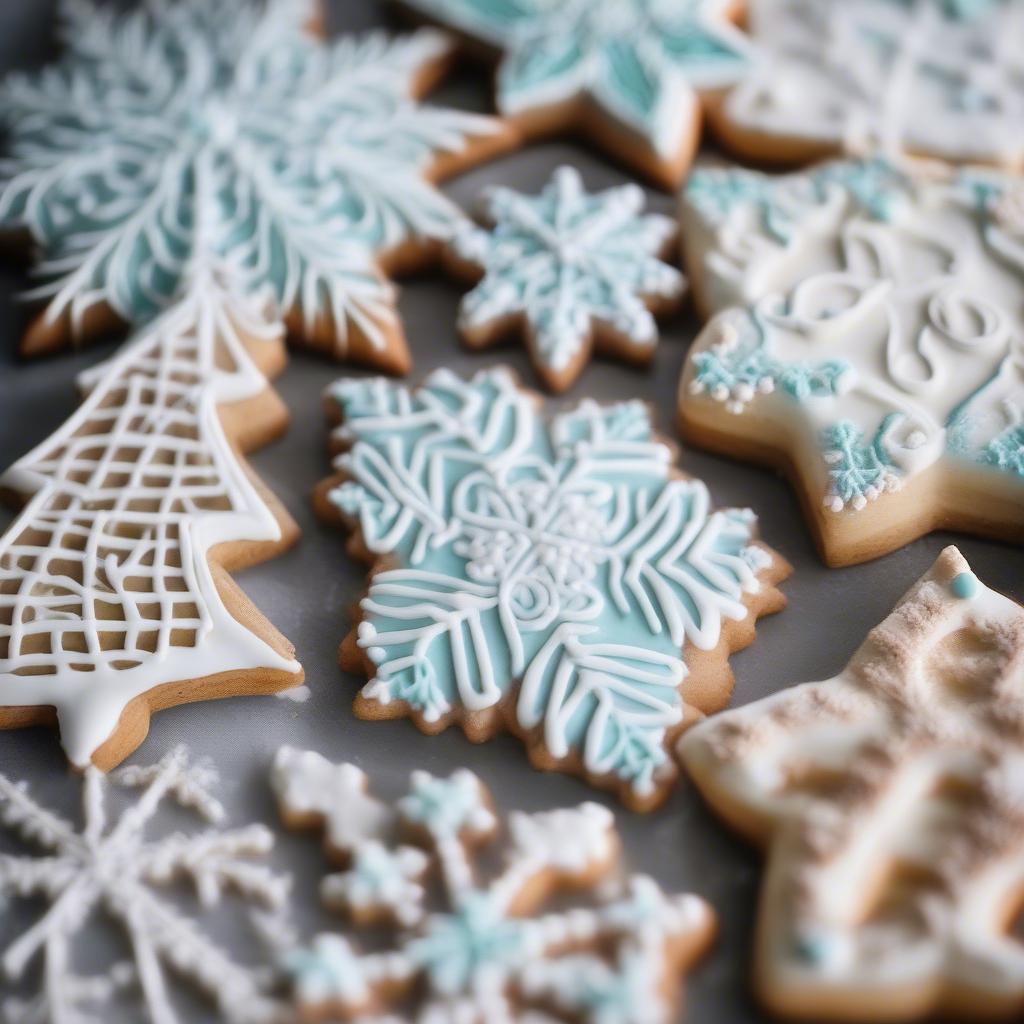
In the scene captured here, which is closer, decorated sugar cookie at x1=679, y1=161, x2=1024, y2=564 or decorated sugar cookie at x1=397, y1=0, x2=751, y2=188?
decorated sugar cookie at x1=679, y1=161, x2=1024, y2=564

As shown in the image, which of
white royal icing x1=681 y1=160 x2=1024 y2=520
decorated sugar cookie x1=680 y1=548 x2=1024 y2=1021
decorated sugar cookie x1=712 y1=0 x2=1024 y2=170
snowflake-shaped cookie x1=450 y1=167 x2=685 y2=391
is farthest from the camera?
decorated sugar cookie x1=712 y1=0 x2=1024 y2=170

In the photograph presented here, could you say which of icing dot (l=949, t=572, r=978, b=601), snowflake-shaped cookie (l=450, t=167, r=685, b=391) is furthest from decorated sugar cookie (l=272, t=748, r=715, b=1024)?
snowflake-shaped cookie (l=450, t=167, r=685, b=391)

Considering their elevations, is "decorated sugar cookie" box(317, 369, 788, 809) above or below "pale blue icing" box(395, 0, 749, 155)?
below

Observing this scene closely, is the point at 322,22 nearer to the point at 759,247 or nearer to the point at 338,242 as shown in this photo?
the point at 338,242

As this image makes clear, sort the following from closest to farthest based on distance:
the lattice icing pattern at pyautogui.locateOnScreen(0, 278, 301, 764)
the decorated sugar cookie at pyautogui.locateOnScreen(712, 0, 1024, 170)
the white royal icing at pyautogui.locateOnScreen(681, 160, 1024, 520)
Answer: the lattice icing pattern at pyautogui.locateOnScreen(0, 278, 301, 764) → the white royal icing at pyautogui.locateOnScreen(681, 160, 1024, 520) → the decorated sugar cookie at pyautogui.locateOnScreen(712, 0, 1024, 170)

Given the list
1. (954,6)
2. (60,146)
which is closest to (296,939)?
(60,146)

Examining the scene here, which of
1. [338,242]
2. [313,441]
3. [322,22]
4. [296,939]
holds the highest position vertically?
[322,22]

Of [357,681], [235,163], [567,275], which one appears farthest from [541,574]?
[235,163]

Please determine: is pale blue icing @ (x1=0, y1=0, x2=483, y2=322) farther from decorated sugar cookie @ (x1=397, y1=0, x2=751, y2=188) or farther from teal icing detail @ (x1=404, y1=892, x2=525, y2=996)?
teal icing detail @ (x1=404, y1=892, x2=525, y2=996)
